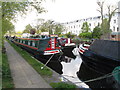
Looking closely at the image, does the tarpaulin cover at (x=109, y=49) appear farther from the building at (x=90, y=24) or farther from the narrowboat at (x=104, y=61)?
the building at (x=90, y=24)

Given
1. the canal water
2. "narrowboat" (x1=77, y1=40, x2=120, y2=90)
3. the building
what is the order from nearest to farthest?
the canal water < "narrowboat" (x1=77, y1=40, x2=120, y2=90) < the building

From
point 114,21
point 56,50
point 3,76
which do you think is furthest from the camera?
point 114,21

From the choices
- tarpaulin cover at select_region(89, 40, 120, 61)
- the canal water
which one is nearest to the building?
the canal water

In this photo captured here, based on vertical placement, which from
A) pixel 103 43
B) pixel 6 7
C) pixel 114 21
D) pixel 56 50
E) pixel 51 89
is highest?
pixel 114 21

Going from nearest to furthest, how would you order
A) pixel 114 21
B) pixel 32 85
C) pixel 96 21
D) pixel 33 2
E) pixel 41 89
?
pixel 41 89 < pixel 32 85 < pixel 33 2 < pixel 114 21 < pixel 96 21

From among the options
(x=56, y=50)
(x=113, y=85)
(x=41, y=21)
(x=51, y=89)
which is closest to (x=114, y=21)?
(x=41, y=21)

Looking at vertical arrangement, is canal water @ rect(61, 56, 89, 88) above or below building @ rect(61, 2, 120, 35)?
below

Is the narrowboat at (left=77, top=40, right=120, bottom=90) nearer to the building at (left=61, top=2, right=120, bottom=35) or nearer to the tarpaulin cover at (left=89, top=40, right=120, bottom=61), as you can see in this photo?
the tarpaulin cover at (left=89, top=40, right=120, bottom=61)

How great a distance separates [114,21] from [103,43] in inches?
1617

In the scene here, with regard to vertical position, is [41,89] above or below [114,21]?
below

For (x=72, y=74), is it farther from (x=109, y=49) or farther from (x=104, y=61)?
(x=109, y=49)

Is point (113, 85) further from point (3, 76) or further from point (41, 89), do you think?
point (3, 76)

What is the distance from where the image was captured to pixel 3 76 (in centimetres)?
543

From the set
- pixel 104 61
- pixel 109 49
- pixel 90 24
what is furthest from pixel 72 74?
pixel 90 24
